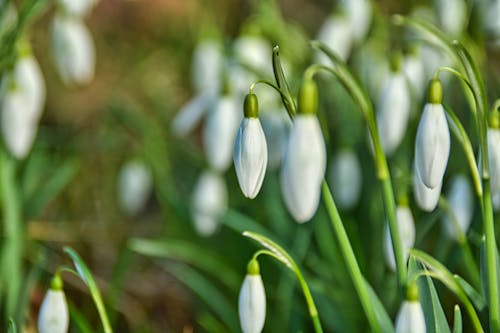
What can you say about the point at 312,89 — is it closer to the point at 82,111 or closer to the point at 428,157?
the point at 428,157

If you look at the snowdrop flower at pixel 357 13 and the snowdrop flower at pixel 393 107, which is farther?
the snowdrop flower at pixel 357 13

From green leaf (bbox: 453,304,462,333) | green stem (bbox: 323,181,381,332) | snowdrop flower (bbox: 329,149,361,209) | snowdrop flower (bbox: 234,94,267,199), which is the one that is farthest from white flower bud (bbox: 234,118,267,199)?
snowdrop flower (bbox: 329,149,361,209)

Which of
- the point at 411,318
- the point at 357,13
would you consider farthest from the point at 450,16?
the point at 411,318

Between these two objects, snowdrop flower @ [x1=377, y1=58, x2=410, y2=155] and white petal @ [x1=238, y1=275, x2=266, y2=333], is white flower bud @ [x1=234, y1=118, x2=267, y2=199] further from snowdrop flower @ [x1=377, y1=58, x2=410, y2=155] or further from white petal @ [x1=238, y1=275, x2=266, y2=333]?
snowdrop flower @ [x1=377, y1=58, x2=410, y2=155]

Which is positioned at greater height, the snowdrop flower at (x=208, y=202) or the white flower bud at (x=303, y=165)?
the white flower bud at (x=303, y=165)

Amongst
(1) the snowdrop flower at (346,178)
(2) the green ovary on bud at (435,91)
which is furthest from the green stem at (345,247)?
(1) the snowdrop flower at (346,178)

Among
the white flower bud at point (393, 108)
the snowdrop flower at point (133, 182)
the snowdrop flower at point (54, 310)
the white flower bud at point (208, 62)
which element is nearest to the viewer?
the snowdrop flower at point (54, 310)

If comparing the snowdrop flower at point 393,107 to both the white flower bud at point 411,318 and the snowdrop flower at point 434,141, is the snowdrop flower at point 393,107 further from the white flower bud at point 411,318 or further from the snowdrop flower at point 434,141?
the white flower bud at point 411,318
